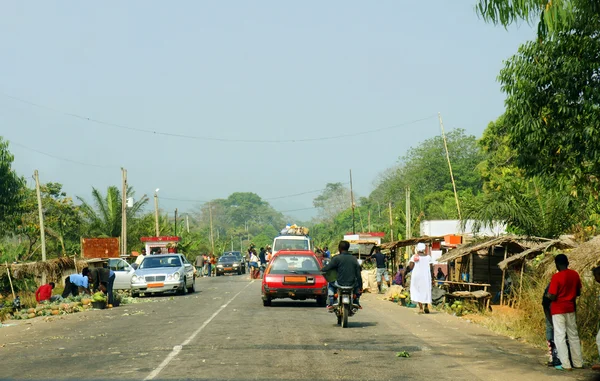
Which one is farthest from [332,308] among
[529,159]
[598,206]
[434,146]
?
[434,146]

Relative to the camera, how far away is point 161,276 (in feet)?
96.9

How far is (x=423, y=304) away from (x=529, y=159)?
9.26 metres

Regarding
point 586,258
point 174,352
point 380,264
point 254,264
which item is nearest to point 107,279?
point 380,264

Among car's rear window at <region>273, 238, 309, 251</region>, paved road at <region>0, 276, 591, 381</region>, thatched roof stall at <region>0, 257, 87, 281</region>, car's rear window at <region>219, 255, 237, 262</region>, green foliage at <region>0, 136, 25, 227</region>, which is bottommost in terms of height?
paved road at <region>0, 276, 591, 381</region>

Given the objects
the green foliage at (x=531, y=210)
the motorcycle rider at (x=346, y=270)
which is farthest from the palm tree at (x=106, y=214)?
the motorcycle rider at (x=346, y=270)

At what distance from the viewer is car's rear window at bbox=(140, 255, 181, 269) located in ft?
101

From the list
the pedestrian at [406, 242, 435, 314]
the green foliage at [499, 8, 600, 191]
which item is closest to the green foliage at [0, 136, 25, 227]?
the pedestrian at [406, 242, 435, 314]

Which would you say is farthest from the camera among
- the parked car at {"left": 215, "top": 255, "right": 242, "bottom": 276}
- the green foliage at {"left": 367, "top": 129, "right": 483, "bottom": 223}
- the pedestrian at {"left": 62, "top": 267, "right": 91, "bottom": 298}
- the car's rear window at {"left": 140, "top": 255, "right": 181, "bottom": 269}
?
the green foliage at {"left": 367, "top": 129, "right": 483, "bottom": 223}

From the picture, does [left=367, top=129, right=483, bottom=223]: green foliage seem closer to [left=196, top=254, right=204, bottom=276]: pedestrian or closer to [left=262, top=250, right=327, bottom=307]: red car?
[left=196, top=254, right=204, bottom=276]: pedestrian

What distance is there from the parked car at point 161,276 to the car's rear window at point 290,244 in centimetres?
507

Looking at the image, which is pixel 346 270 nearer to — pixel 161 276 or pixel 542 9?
pixel 542 9

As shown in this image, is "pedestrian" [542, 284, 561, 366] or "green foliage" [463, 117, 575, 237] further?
"green foliage" [463, 117, 575, 237]

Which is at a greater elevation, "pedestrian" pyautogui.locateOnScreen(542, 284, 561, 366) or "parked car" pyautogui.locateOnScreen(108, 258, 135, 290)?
"parked car" pyautogui.locateOnScreen(108, 258, 135, 290)

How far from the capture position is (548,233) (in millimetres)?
26312
